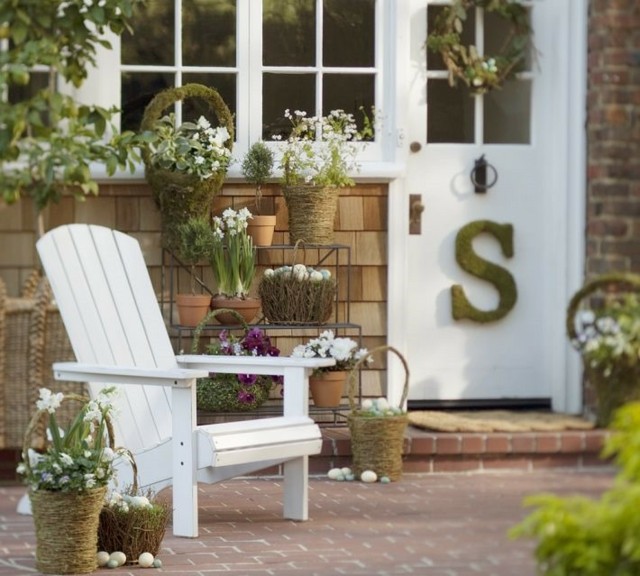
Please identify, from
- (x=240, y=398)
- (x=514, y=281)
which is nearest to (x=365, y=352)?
(x=240, y=398)

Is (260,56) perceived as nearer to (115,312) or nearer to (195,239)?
(195,239)

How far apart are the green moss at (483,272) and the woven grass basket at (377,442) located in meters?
0.89

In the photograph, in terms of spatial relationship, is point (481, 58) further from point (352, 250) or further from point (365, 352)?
point (365, 352)

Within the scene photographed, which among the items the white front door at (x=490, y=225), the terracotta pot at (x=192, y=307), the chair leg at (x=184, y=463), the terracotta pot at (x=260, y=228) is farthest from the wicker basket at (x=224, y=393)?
the chair leg at (x=184, y=463)

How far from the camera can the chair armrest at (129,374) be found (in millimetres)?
4438

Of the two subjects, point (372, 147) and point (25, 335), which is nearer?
point (25, 335)

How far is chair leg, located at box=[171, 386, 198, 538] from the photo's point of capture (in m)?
4.47

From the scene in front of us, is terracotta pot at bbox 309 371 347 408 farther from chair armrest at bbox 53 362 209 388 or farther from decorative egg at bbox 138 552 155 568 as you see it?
decorative egg at bbox 138 552 155 568

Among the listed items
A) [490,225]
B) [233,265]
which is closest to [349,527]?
[233,265]

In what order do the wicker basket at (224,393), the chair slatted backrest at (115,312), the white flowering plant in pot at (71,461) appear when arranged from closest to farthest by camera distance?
the white flowering plant in pot at (71,461) < the chair slatted backrest at (115,312) < the wicker basket at (224,393)

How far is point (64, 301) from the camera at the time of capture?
5.00 metres

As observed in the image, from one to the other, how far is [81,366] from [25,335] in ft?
2.89

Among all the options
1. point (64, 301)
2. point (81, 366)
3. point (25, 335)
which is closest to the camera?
point (81, 366)

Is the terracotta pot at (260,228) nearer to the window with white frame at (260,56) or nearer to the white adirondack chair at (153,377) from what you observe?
the window with white frame at (260,56)
